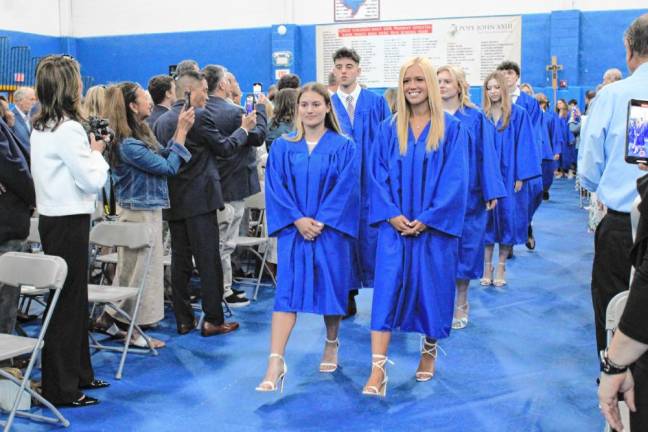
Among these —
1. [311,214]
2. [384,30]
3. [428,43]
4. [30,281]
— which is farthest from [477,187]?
[384,30]

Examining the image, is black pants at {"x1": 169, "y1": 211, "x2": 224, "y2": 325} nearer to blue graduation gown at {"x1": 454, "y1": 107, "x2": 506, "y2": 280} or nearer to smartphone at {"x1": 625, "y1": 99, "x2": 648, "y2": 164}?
blue graduation gown at {"x1": 454, "y1": 107, "x2": 506, "y2": 280}

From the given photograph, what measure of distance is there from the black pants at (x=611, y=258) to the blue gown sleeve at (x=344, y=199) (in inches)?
52.2

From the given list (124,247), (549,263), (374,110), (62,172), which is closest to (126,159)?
(124,247)

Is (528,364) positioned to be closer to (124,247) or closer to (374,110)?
(374,110)

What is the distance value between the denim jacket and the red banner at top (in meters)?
11.5

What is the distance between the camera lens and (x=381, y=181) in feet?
13.3

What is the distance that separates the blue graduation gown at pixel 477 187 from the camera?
16.7 ft

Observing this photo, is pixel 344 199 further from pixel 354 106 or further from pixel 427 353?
pixel 354 106

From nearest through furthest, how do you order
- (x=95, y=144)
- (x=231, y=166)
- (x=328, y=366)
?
(x=95, y=144) → (x=328, y=366) → (x=231, y=166)

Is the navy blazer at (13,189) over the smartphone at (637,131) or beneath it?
beneath

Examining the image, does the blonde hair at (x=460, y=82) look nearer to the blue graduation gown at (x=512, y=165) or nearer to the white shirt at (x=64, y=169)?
the blue graduation gown at (x=512, y=165)

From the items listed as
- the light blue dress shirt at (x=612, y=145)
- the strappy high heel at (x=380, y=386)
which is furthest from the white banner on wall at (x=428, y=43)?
the light blue dress shirt at (x=612, y=145)

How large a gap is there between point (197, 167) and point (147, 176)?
1.29 feet

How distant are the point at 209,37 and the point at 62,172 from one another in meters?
13.6
